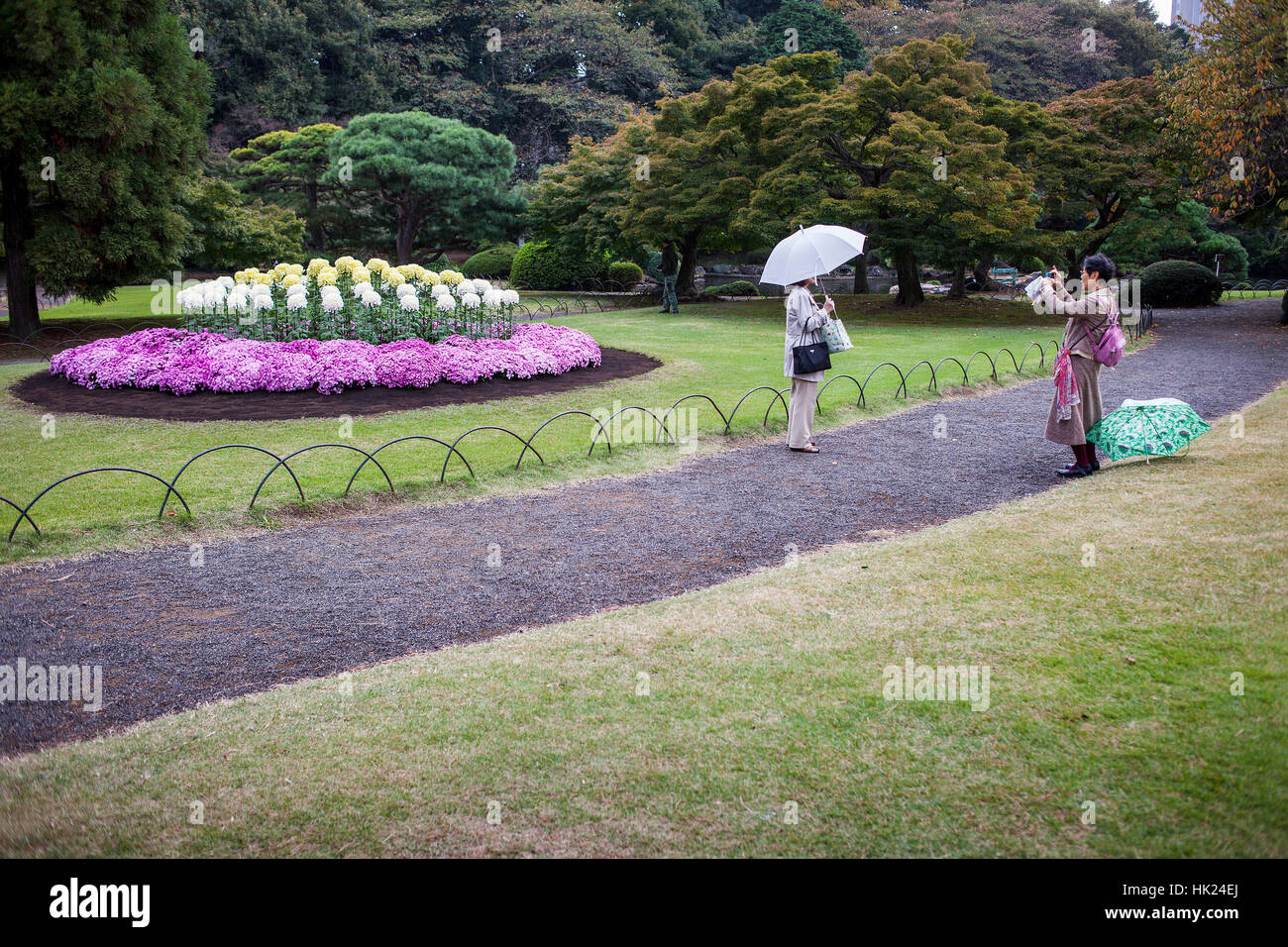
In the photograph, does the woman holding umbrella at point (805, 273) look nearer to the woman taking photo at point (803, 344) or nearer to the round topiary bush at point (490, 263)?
the woman taking photo at point (803, 344)

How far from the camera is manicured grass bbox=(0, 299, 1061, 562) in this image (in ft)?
23.4

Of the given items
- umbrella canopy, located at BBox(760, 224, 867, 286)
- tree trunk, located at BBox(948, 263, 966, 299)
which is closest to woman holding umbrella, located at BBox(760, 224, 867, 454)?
umbrella canopy, located at BBox(760, 224, 867, 286)

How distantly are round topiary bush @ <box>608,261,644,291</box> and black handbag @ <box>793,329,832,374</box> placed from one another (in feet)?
75.6

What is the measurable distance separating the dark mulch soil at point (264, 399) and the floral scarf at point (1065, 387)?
6.63 metres

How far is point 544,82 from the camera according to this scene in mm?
37344

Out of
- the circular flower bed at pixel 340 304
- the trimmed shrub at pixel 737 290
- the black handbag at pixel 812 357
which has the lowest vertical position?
the black handbag at pixel 812 357

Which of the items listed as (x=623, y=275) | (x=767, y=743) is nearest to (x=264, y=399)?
(x=767, y=743)

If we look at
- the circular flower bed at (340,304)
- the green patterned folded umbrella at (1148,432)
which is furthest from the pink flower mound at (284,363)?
the green patterned folded umbrella at (1148,432)

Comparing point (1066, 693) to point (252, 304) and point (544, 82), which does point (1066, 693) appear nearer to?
point (252, 304)

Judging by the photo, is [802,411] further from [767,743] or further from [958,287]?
[958,287]

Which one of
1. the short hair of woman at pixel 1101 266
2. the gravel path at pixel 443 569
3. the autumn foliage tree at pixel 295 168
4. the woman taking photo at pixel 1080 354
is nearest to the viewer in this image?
the gravel path at pixel 443 569

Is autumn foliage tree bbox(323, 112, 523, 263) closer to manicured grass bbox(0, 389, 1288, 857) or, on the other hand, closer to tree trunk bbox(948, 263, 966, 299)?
tree trunk bbox(948, 263, 966, 299)

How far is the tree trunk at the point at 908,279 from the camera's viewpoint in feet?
79.7

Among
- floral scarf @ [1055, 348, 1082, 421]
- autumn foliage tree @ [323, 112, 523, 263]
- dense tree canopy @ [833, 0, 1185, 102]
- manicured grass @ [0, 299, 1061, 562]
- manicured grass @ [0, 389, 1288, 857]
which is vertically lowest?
manicured grass @ [0, 389, 1288, 857]
